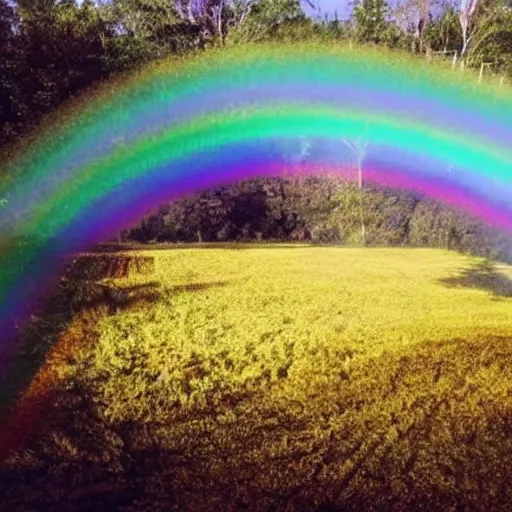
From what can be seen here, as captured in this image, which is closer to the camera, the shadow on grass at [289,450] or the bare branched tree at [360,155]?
the shadow on grass at [289,450]

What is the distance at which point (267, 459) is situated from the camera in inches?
191

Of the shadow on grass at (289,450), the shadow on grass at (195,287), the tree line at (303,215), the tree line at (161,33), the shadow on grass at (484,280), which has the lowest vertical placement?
the tree line at (303,215)

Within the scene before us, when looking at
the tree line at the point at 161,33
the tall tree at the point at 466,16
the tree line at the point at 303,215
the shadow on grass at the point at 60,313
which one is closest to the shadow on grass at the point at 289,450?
the shadow on grass at the point at 60,313

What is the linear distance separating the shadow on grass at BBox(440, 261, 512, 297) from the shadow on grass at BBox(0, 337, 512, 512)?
374cm

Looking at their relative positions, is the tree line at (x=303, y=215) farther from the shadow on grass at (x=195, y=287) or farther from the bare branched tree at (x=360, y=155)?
the shadow on grass at (x=195, y=287)

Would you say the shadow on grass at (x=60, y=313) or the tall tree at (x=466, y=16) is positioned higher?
the tall tree at (x=466, y=16)

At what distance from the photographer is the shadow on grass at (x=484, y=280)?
993cm

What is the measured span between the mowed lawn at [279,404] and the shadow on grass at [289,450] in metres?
0.02

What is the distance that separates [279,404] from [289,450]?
85 centimetres

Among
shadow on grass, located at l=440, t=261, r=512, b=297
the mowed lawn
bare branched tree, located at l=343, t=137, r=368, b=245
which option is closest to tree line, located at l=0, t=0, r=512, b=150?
bare branched tree, located at l=343, t=137, r=368, b=245

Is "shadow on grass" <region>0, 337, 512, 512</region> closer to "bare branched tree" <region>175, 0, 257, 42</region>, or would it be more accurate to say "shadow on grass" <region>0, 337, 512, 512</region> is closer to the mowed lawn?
the mowed lawn

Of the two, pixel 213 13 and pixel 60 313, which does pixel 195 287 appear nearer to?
pixel 60 313

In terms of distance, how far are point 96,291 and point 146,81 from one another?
28.9ft

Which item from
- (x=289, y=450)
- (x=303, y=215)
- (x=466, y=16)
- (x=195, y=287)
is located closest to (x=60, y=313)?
(x=195, y=287)
